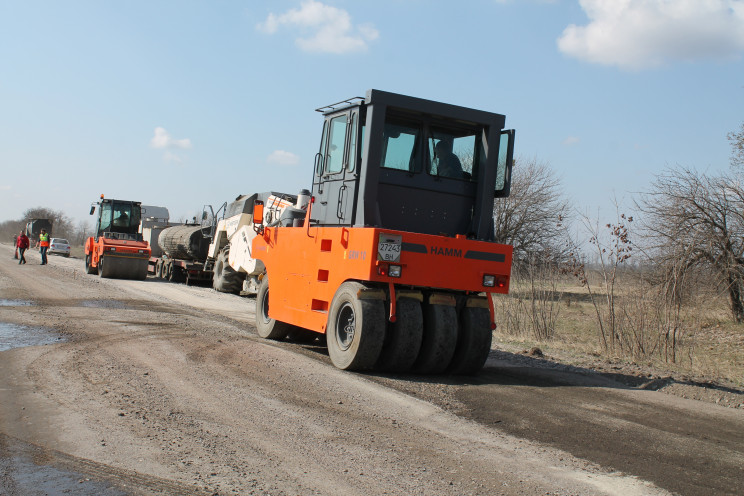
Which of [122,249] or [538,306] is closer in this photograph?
[538,306]

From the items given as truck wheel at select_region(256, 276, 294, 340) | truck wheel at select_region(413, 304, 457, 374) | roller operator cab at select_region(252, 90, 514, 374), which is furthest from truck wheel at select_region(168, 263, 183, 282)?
truck wheel at select_region(413, 304, 457, 374)

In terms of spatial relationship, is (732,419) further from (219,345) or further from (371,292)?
(219,345)

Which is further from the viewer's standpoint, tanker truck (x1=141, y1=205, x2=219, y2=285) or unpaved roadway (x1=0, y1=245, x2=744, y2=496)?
tanker truck (x1=141, y1=205, x2=219, y2=285)

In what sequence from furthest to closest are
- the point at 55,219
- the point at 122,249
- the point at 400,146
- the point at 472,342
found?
the point at 55,219
the point at 122,249
the point at 400,146
the point at 472,342

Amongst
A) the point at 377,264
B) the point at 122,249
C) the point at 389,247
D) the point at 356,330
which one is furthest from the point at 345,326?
the point at 122,249

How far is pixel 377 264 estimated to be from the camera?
8047 mm

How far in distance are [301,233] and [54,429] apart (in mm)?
5298

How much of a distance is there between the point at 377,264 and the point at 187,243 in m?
18.6

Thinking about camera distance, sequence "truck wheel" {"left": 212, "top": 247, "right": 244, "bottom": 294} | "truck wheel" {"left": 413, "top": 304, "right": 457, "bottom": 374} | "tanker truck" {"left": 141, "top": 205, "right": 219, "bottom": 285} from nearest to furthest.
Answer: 1. "truck wheel" {"left": 413, "top": 304, "right": 457, "bottom": 374}
2. "truck wheel" {"left": 212, "top": 247, "right": 244, "bottom": 294}
3. "tanker truck" {"left": 141, "top": 205, "right": 219, "bottom": 285}

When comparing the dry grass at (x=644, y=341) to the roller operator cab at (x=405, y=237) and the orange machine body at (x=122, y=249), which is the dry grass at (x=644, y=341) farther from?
the orange machine body at (x=122, y=249)

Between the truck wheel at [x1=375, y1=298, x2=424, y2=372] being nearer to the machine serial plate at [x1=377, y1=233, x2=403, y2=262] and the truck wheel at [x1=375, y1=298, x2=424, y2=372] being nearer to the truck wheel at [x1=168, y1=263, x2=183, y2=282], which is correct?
the machine serial plate at [x1=377, y1=233, x2=403, y2=262]

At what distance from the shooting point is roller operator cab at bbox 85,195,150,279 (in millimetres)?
25750

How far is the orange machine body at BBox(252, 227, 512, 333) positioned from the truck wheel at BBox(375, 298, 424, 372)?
28cm

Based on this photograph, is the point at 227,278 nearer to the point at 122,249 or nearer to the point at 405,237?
the point at 122,249
